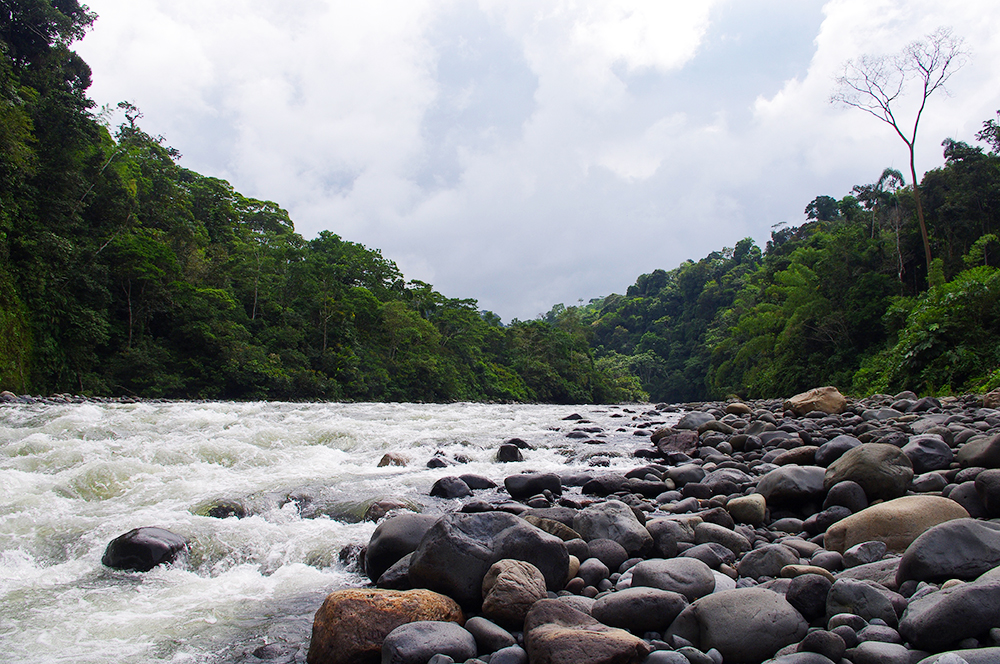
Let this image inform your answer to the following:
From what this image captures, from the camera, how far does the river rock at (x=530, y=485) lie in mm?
5801

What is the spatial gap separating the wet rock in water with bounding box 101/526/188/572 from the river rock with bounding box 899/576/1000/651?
4.42 meters

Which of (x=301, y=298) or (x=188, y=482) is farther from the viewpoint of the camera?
(x=301, y=298)

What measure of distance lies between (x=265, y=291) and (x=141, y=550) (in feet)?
98.9

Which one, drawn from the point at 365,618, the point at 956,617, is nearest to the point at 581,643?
the point at 365,618

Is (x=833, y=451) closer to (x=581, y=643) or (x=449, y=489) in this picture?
(x=449, y=489)

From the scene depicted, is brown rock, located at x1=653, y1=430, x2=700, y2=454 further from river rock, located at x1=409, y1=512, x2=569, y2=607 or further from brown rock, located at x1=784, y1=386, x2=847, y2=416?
river rock, located at x1=409, y1=512, x2=569, y2=607

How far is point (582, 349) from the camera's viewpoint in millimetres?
53719

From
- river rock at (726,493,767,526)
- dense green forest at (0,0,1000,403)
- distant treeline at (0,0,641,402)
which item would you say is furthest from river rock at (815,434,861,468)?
distant treeline at (0,0,641,402)

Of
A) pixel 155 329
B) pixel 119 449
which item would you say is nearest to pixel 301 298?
pixel 155 329

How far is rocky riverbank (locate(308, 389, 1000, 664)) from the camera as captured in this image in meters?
2.19

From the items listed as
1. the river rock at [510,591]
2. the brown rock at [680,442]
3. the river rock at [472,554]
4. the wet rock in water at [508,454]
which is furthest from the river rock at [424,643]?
the brown rock at [680,442]

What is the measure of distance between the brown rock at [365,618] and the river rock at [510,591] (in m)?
0.23

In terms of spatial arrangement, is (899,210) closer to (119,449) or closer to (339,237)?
(119,449)

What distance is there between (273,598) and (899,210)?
28325 millimetres
